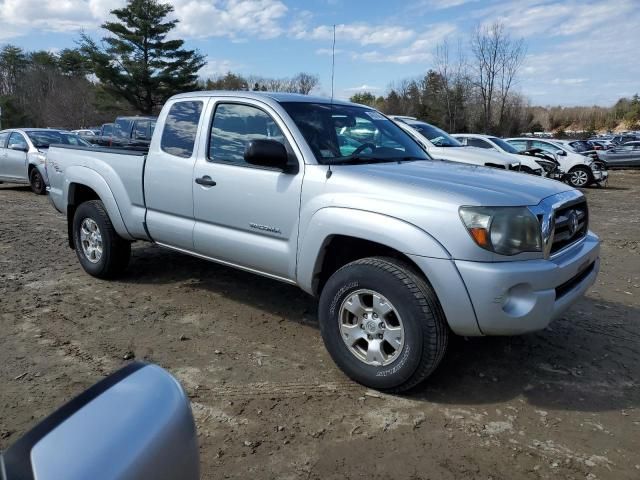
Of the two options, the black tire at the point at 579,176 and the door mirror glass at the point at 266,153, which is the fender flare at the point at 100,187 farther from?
the black tire at the point at 579,176

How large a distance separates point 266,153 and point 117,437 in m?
2.79

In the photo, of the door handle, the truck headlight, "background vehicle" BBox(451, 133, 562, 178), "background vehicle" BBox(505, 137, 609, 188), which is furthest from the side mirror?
"background vehicle" BBox(505, 137, 609, 188)

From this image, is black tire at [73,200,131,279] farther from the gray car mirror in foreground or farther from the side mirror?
the gray car mirror in foreground

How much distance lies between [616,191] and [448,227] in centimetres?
1688

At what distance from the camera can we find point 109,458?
1000mm

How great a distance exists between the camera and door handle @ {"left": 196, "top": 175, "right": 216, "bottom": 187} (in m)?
4.26

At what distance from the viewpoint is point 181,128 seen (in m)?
4.69

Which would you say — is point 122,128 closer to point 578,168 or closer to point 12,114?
point 578,168

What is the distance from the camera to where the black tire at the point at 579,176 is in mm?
17984

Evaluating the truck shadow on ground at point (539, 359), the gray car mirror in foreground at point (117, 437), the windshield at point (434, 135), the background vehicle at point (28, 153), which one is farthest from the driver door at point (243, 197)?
the background vehicle at point (28, 153)

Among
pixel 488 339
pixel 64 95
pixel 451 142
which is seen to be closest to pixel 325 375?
pixel 488 339

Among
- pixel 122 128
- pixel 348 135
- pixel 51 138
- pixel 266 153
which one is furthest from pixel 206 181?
pixel 122 128

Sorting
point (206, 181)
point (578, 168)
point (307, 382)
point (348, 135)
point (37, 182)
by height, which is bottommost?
point (307, 382)

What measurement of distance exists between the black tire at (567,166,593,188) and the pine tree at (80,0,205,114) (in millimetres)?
36188
